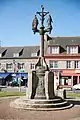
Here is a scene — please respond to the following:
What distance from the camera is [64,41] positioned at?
52.3 m

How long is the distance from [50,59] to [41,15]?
104ft

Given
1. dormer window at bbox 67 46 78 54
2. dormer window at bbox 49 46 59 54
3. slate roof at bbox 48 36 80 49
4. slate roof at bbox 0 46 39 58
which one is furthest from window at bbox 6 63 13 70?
dormer window at bbox 67 46 78 54

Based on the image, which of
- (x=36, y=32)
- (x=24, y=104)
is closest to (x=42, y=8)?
(x=36, y=32)

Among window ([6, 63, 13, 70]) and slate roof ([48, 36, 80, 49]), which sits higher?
slate roof ([48, 36, 80, 49])

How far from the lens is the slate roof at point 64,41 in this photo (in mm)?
50969

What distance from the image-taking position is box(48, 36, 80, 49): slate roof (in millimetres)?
50969

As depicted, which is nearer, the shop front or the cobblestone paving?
the cobblestone paving

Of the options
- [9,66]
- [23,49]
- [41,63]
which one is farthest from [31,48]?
[41,63]

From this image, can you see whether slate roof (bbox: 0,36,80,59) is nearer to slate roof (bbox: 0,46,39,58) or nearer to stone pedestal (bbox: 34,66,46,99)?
slate roof (bbox: 0,46,39,58)

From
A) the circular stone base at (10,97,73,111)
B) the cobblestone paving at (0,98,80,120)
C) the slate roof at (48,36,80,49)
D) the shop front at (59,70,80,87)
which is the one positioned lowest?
the cobblestone paving at (0,98,80,120)

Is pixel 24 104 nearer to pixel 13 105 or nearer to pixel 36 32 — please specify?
pixel 13 105

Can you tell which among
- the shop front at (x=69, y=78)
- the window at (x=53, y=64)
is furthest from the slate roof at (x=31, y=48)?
the shop front at (x=69, y=78)

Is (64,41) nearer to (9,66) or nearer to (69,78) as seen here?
(69,78)

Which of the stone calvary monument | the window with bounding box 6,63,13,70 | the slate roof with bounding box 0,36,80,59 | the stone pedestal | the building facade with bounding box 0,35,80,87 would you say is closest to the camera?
the stone calvary monument
